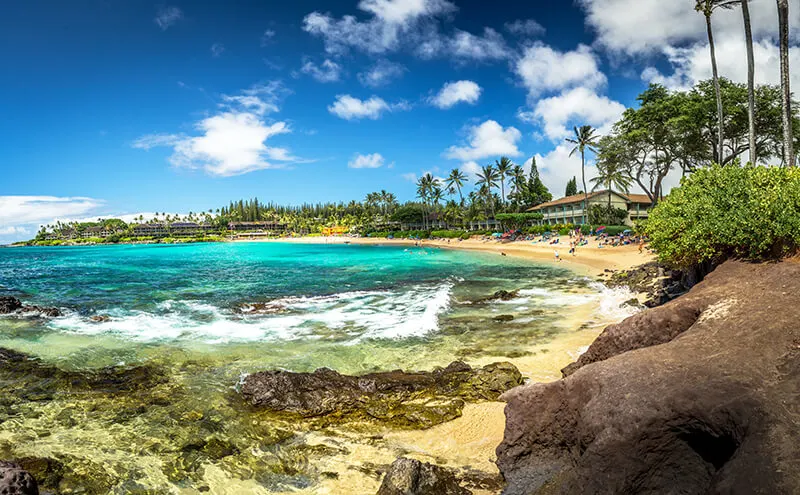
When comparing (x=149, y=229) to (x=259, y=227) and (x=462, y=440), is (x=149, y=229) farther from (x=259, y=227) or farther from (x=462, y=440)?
(x=462, y=440)

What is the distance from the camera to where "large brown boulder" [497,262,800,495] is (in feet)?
12.1

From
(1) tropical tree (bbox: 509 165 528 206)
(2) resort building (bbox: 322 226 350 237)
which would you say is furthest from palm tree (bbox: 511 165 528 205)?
(2) resort building (bbox: 322 226 350 237)

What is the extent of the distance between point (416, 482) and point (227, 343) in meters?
10.3

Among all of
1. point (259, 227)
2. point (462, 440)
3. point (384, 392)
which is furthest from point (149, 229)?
point (462, 440)

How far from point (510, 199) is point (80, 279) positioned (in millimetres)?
84030

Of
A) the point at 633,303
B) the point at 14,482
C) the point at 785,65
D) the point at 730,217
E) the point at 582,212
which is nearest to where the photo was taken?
the point at 14,482

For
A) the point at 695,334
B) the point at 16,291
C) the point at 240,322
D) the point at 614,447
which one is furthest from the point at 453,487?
the point at 16,291

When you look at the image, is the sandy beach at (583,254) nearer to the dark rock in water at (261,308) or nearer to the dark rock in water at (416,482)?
the dark rock in water at (261,308)

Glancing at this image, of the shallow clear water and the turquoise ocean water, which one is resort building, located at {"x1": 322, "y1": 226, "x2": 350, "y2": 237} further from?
the shallow clear water

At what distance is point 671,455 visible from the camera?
4207 millimetres

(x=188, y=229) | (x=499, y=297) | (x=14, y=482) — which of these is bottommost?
(x=499, y=297)

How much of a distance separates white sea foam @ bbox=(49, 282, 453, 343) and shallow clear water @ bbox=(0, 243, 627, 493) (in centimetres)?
8

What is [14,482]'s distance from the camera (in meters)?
4.65

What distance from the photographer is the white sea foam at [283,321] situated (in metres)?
14.8
